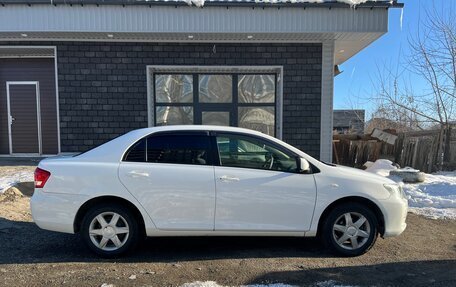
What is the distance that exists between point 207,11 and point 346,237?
6693mm

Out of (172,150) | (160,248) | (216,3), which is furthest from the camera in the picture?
(216,3)

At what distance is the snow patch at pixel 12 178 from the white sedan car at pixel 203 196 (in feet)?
12.3

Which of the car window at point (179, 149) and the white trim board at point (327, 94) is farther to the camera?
the white trim board at point (327, 94)

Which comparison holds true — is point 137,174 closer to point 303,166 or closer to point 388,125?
point 303,166

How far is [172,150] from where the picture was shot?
4.91 meters

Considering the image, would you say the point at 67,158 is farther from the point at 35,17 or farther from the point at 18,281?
the point at 35,17

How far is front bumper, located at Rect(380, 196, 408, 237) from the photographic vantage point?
486 cm

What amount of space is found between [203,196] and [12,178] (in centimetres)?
566

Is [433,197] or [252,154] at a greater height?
[252,154]

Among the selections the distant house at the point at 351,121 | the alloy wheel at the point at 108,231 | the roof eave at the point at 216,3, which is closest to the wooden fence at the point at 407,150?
the roof eave at the point at 216,3

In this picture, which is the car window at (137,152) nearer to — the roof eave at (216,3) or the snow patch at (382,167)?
the roof eave at (216,3)

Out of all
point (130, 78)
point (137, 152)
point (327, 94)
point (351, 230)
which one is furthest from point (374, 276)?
point (130, 78)

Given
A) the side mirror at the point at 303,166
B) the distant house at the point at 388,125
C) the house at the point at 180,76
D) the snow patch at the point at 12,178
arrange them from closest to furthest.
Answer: the side mirror at the point at 303,166, the snow patch at the point at 12,178, the house at the point at 180,76, the distant house at the point at 388,125

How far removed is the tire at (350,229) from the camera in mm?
4828
